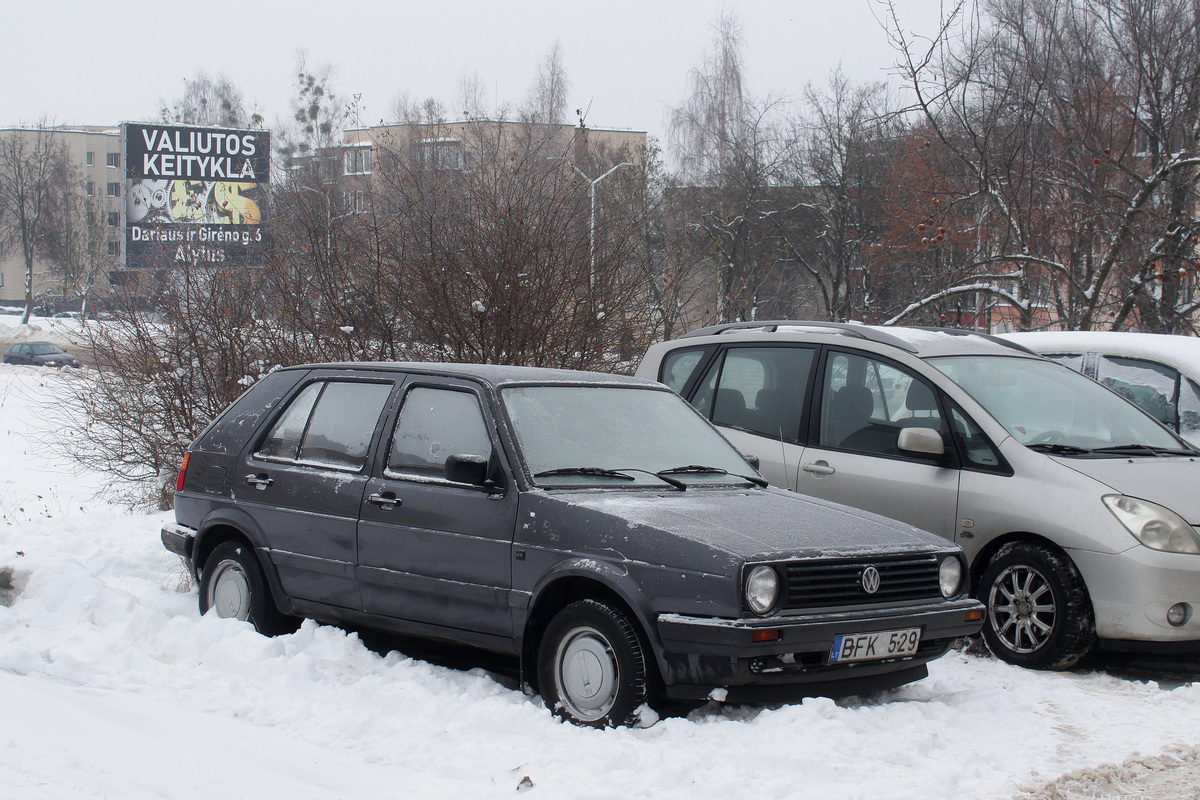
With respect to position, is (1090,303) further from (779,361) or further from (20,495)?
(20,495)

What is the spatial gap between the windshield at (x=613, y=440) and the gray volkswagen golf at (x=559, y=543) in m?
0.01

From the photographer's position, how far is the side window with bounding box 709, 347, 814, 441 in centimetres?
738

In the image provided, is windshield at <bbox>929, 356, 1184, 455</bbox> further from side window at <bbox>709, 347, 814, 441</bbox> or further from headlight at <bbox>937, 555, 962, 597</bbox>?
headlight at <bbox>937, 555, 962, 597</bbox>

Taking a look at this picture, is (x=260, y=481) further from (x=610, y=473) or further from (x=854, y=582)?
(x=854, y=582)

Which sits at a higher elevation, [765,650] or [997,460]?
[997,460]

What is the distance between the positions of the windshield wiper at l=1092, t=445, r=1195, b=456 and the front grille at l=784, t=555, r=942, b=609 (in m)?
2.11

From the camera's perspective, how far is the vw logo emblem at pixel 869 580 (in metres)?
4.60

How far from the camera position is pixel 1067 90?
65.9ft

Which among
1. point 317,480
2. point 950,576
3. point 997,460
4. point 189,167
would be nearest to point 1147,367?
point 997,460

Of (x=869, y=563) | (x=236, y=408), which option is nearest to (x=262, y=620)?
(x=236, y=408)

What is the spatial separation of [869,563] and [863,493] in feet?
7.25

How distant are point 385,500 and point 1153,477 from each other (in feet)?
13.0

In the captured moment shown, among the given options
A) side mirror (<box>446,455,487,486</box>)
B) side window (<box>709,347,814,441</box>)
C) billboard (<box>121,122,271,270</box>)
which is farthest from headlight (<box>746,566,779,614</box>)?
billboard (<box>121,122,271,270</box>)

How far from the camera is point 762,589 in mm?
4363
